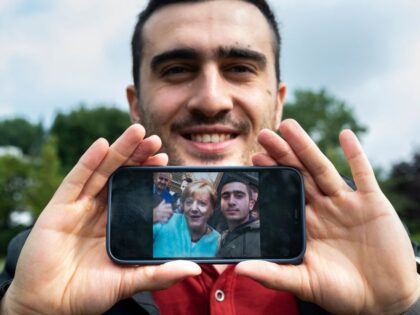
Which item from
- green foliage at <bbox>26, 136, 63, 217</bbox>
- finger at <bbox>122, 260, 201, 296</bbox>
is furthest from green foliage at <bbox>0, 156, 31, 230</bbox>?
finger at <bbox>122, 260, 201, 296</bbox>

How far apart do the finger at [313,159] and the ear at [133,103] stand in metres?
2.23

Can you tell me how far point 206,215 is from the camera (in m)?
2.43

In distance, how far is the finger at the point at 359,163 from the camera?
2.27 metres

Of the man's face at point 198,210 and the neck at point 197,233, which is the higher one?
the man's face at point 198,210

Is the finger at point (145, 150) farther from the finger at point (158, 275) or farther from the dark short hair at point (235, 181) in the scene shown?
the finger at point (158, 275)

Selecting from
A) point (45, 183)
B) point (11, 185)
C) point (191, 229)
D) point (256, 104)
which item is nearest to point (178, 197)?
point (191, 229)

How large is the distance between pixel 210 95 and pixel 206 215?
1241 mm

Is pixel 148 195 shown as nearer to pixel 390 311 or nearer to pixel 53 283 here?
pixel 53 283

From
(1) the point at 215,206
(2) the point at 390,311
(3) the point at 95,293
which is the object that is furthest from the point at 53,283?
(2) the point at 390,311

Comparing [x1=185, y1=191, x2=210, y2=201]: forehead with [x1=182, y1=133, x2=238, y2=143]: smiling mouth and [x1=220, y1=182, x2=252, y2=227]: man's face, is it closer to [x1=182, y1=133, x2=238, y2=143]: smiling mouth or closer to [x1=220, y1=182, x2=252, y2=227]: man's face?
[x1=220, y1=182, x2=252, y2=227]: man's face

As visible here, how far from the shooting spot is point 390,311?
88.3 inches

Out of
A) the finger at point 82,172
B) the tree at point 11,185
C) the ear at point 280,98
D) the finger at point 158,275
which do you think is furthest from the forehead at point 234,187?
the tree at point 11,185

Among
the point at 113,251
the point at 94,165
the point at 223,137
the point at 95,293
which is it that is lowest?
the point at 95,293

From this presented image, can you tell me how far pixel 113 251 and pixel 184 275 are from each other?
44 centimetres
